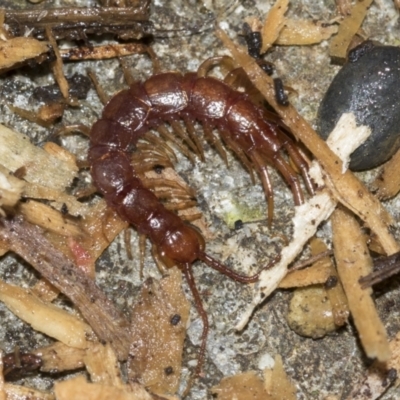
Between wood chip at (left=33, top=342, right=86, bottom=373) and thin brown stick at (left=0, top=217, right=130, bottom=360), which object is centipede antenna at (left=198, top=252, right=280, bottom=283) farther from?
wood chip at (left=33, top=342, right=86, bottom=373)

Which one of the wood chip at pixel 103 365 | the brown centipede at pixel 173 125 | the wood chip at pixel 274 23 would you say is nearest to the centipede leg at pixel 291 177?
the brown centipede at pixel 173 125

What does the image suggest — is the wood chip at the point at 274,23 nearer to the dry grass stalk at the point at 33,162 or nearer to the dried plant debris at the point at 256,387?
the dry grass stalk at the point at 33,162

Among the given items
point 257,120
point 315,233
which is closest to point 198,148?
point 257,120

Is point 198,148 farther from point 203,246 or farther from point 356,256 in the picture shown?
point 356,256

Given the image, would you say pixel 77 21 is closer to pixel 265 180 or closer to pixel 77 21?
pixel 77 21

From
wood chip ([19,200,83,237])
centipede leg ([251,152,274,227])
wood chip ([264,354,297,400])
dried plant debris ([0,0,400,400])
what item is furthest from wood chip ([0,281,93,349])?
centipede leg ([251,152,274,227])

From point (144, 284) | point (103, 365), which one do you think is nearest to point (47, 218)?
point (144, 284)

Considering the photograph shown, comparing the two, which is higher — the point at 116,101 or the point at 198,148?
the point at 116,101
